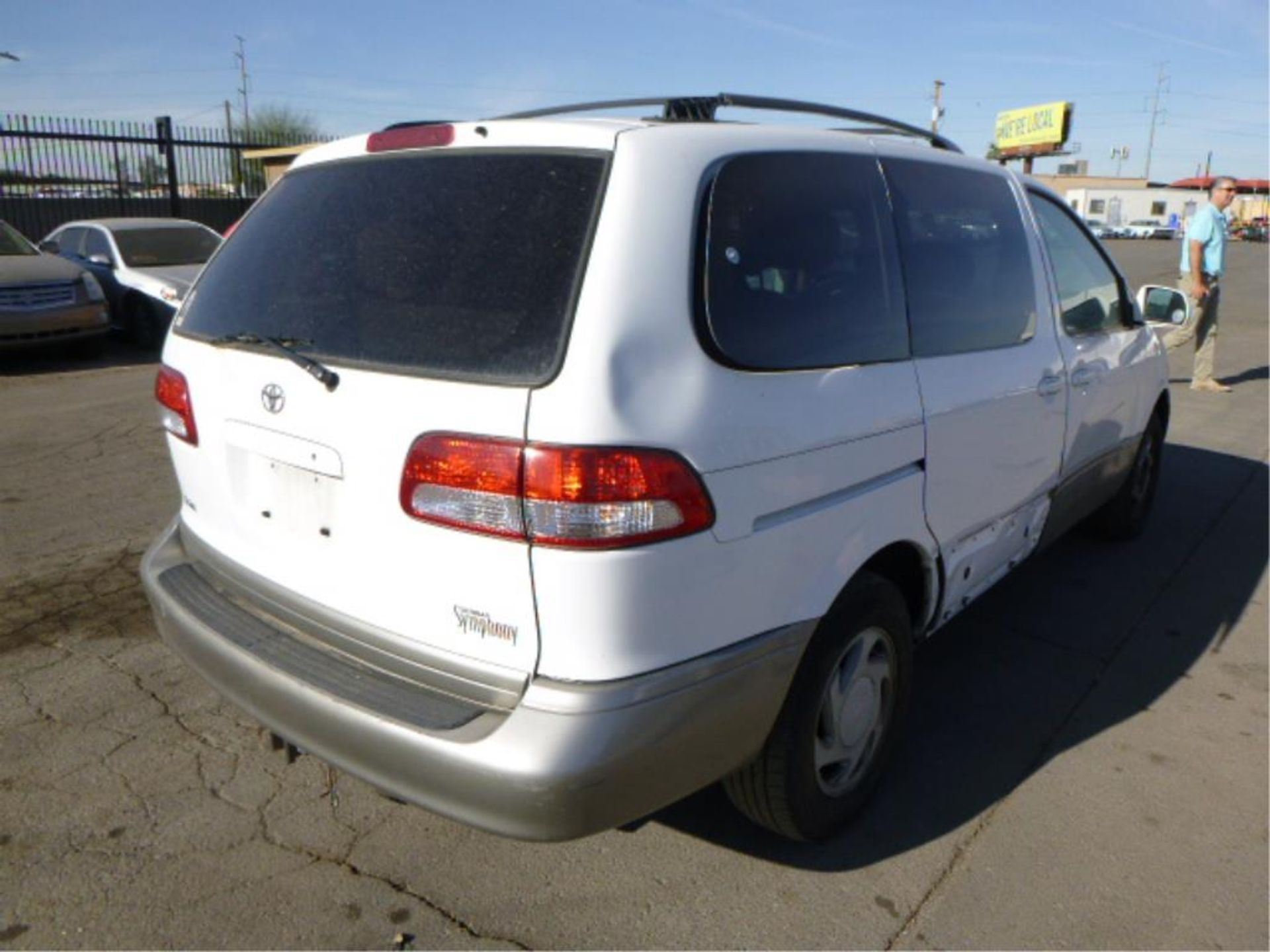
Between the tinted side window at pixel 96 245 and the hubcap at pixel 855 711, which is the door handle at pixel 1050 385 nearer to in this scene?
the hubcap at pixel 855 711

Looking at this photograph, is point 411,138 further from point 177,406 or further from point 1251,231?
point 1251,231

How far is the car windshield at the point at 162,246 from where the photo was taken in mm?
11109

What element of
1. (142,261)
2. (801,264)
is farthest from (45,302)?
(801,264)

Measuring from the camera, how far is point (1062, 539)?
5316mm

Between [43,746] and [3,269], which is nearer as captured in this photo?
[43,746]

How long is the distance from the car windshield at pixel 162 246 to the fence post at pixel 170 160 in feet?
17.7

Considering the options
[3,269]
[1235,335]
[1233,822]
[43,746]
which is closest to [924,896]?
[1233,822]

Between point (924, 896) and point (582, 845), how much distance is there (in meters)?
0.90

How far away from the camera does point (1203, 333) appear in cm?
953

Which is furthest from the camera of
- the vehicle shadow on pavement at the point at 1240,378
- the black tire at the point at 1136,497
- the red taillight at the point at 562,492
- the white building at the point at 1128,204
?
the white building at the point at 1128,204

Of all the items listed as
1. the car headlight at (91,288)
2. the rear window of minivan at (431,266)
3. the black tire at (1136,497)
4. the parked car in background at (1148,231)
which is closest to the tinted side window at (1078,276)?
the black tire at (1136,497)

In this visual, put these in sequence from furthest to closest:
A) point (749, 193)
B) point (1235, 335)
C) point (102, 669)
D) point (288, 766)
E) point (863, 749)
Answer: point (1235, 335)
point (102, 669)
point (288, 766)
point (863, 749)
point (749, 193)

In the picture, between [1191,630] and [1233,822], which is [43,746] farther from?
[1191,630]

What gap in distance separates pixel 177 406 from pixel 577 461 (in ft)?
4.68
